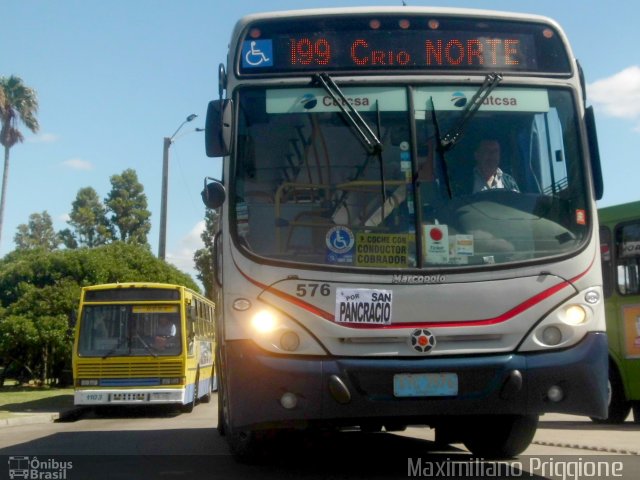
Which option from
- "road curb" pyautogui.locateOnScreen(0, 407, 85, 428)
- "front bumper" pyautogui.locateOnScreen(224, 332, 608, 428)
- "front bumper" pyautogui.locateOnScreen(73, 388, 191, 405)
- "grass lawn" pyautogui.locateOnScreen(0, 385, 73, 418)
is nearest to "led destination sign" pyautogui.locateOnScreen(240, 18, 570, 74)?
"front bumper" pyautogui.locateOnScreen(224, 332, 608, 428)

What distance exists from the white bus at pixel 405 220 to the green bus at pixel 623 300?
288 inches

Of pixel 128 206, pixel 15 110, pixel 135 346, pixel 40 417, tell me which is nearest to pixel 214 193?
pixel 40 417

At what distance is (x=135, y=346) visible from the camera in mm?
21953

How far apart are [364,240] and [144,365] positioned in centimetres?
1507

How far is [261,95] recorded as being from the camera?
310 inches

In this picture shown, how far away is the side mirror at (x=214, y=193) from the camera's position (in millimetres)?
7678

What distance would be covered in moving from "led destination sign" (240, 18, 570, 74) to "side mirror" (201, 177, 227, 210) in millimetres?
958

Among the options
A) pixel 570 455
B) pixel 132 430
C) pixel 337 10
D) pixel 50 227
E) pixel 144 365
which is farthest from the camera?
pixel 50 227

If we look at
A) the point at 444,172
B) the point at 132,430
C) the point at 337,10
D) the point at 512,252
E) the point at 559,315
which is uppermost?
the point at 337,10

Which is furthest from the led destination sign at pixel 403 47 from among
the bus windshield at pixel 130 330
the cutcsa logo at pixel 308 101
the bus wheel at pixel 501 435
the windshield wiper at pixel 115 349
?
the windshield wiper at pixel 115 349

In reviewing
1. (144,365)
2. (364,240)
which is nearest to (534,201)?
(364,240)

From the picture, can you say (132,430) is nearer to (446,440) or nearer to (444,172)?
(446,440)

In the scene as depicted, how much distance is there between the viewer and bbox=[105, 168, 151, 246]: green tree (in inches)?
3017

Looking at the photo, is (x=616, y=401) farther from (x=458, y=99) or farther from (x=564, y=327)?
(x=458, y=99)
